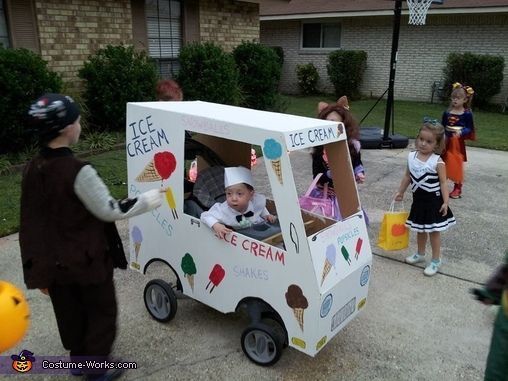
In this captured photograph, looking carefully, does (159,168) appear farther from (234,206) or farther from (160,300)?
(160,300)

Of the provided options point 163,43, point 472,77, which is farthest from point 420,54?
point 163,43

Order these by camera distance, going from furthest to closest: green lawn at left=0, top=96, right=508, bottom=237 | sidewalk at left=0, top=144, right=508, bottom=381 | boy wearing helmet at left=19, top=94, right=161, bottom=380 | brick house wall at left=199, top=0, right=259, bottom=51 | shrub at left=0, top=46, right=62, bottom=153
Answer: brick house wall at left=199, top=0, right=259, bottom=51
shrub at left=0, top=46, right=62, bottom=153
green lawn at left=0, top=96, right=508, bottom=237
sidewalk at left=0, top=144, right=508, bottom=381
boy wearing helmet at left=19, top=94, right=161, bottom=380

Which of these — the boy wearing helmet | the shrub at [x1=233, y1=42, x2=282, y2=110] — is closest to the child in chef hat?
the boy wearing helmet

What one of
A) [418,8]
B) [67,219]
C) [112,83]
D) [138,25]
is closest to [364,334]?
[67,219]

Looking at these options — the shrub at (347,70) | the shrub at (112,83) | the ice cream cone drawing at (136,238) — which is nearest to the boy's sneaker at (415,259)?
the ice cream cone drawing at (136,238)

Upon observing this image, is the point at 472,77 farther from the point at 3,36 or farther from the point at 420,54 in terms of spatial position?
the point at 3,36

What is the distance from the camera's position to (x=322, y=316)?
2395 mm

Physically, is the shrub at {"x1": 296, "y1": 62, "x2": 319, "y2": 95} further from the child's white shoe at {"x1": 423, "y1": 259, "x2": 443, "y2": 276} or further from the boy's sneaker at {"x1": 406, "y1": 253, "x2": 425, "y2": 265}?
the child's white shoe at {"x1": 423, "y1": 259, "x2": 443, "y2": 276}

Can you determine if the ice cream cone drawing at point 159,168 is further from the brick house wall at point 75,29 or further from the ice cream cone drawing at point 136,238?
the brick house wall at point 75,29

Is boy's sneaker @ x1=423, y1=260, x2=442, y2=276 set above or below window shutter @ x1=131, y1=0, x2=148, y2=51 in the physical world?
below

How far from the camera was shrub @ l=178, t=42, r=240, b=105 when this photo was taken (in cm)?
967

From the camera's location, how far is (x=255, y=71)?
11.4m

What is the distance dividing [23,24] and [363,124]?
767 cm

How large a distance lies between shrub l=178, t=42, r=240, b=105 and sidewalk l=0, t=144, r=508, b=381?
19.9ft
